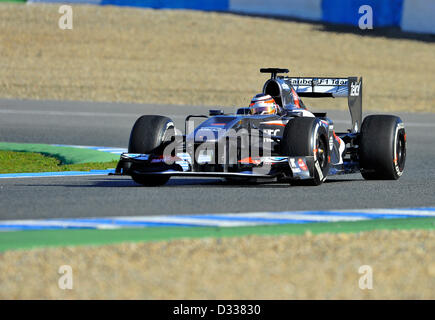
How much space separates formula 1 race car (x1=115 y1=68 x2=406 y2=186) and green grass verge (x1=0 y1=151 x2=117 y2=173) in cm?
270

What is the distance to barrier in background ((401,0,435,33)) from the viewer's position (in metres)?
30.1

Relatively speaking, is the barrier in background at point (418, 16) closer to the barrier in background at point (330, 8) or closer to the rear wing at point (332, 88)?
the barrier in background at point (330, 8)

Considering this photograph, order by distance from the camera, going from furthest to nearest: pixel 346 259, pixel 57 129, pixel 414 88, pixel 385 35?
1. pixel 385 35
2. pixel 414 88
3. pixel 57 129
4. pixel 346 259

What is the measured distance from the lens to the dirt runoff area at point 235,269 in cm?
504

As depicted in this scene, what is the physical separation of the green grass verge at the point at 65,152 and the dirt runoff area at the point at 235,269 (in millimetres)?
7238

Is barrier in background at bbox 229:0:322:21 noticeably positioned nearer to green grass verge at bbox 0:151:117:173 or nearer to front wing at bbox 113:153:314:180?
green grass verge at bbox 0:151:117:173

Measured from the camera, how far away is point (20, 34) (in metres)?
29.8

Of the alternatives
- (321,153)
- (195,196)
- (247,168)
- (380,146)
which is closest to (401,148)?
(380,146)

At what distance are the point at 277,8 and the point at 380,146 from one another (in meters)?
23.9

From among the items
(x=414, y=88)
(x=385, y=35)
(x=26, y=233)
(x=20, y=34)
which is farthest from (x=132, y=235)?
(x=385, y=35)

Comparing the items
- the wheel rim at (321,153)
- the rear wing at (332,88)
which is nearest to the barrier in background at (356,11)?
the rear wing at (332,88)

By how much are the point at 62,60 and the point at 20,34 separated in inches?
126
